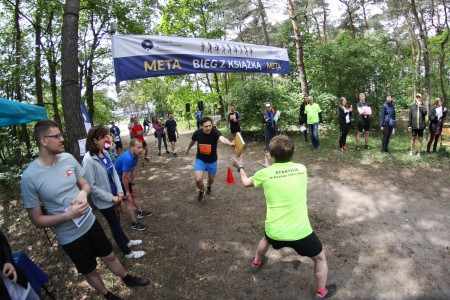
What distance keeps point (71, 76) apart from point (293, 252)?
490cm

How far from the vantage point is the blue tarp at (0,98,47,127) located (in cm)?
435

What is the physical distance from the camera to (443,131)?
8359mm

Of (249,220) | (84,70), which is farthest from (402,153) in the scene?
(84,70)

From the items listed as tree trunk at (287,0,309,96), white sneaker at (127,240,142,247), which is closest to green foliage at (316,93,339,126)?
tree trunk at (287,0,309,96)

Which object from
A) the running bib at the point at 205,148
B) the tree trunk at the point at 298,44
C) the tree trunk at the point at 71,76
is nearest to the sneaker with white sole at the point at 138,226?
the tree trunk at the point at 71,76

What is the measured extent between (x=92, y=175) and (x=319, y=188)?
5157mm

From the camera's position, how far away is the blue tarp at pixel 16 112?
4.35 meters

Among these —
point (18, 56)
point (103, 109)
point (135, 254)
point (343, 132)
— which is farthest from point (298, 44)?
point (103, 109)

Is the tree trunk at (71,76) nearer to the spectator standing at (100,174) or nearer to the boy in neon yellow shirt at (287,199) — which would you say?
the spectator standing at (100,174)

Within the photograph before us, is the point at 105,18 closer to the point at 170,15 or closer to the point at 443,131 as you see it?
the point at 170,15

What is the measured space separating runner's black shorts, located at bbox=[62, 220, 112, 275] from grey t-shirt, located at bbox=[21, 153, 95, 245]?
0.19 ft

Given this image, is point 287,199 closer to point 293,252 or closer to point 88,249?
point 293,252

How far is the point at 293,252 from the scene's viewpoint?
386 cm

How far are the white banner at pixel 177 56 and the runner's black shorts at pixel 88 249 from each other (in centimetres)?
257
